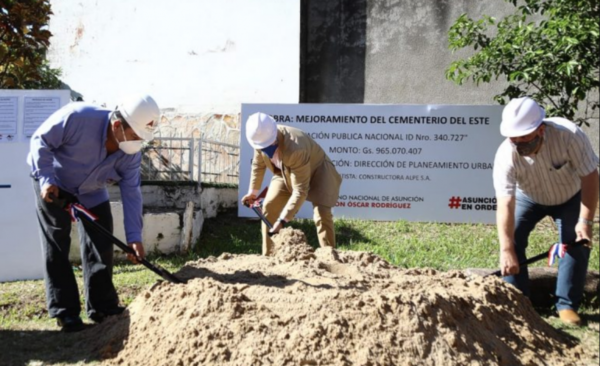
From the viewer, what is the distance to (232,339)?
13.1 ft

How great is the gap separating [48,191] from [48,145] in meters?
0.33

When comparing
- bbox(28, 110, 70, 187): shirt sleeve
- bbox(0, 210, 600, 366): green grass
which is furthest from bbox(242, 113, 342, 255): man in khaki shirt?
bbox(28, 110, 70, 187): shirt sleeve

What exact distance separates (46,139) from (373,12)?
8880 millimetres

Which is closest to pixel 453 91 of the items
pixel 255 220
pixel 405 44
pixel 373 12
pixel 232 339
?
pixel 405 44

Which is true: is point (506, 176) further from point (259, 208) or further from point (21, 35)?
point (21, 35)

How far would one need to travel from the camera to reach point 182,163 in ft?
30.3

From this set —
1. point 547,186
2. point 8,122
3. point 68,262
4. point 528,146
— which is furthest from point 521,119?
point 8,122

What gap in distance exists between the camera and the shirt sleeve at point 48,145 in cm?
460

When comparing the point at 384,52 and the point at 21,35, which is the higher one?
the point at 384,52

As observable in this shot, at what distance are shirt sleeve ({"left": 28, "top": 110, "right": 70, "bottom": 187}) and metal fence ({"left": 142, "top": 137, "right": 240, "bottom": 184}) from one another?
13.3 feet

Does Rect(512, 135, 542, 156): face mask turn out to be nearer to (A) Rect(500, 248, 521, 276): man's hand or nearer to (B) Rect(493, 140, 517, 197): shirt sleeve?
(B) Rect(493, 140, 517, 197): shirt sleeve

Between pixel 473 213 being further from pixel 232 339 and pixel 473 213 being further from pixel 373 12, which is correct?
pixel 232 339

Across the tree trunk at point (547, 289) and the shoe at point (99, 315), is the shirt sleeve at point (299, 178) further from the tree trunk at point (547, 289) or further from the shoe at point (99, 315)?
the tree trunk at point (547, 289)

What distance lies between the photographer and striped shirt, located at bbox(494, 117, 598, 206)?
15.5ft
